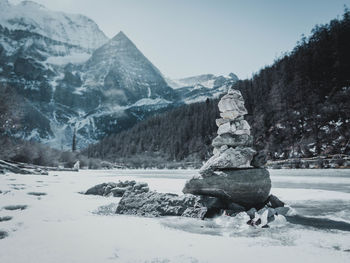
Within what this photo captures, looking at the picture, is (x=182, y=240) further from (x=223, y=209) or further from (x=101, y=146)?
(x=101, y=146)

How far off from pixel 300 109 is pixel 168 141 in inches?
3292

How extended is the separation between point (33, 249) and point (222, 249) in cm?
369

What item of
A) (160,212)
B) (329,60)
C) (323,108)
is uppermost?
(329,60)

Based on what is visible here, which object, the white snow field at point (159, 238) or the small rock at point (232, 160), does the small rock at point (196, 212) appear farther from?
the small rock at point (232, 160)

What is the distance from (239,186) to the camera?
31.8 feet

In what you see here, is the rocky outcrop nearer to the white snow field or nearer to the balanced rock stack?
the white snow field

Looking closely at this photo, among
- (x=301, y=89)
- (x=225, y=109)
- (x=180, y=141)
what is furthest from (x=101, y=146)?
(x=225, y=109)

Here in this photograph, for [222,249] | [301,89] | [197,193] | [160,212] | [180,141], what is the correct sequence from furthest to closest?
[180,141]
[301,89]
[197,193]
[160,212]
[222,249]

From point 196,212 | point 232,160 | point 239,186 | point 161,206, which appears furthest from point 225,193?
point 161,206

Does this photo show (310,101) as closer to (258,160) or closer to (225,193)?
(258,160)

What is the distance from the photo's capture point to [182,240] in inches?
223

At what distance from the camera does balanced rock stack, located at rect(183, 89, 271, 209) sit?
384 inches

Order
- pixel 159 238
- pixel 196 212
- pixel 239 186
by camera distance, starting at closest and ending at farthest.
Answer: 1. pixel 159 238
2. pixel 196 212
3. pixel 239 186

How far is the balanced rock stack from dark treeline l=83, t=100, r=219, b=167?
80236mm
